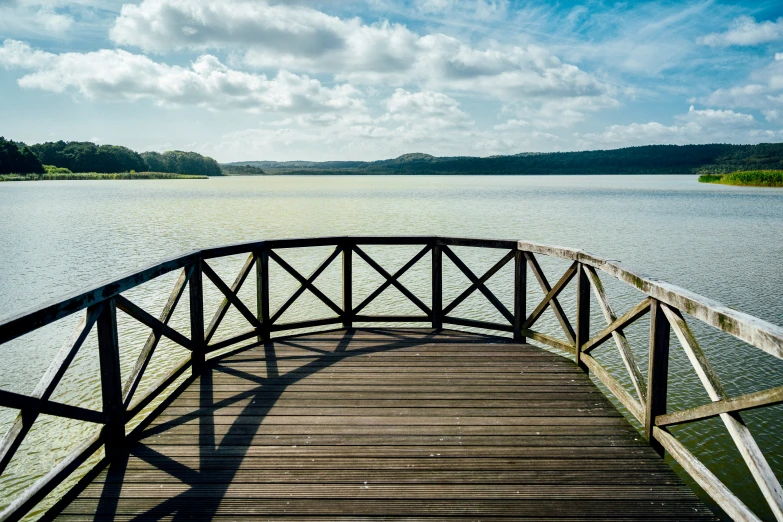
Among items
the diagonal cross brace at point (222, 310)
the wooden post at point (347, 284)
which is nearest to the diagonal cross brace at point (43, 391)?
the diagonal cross brace at point (222, 310)

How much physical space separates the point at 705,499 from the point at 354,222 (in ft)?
78.8

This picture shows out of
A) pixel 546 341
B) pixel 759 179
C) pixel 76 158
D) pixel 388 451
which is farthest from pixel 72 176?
pixel 388 451

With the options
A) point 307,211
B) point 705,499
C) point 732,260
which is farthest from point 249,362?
point 307,211

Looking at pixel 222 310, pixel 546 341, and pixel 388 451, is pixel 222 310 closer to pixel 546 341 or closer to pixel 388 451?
pixel 388 451

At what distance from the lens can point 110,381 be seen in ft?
12.3

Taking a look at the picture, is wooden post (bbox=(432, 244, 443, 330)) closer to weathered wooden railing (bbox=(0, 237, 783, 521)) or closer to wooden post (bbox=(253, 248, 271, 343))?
weathered wooden railing (bbox=(0, 237, 783, 521))

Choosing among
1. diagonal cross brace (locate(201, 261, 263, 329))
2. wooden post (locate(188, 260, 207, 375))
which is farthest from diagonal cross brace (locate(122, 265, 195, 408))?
diagonal cross brace (locate(201, 261, 263, 329))

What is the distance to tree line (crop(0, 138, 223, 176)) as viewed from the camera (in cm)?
9100

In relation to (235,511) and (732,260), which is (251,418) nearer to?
(235,511)

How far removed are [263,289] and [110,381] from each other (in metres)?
2.66

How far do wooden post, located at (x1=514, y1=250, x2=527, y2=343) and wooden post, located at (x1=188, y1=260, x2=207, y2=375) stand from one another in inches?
130

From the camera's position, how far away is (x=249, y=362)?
5625 millimetres

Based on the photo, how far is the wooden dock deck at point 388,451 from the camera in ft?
10.1

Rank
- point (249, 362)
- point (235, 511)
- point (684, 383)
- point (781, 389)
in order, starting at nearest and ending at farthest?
point (781, 389) → point (235, 511) → point (249, 362) → point (684, 383)
